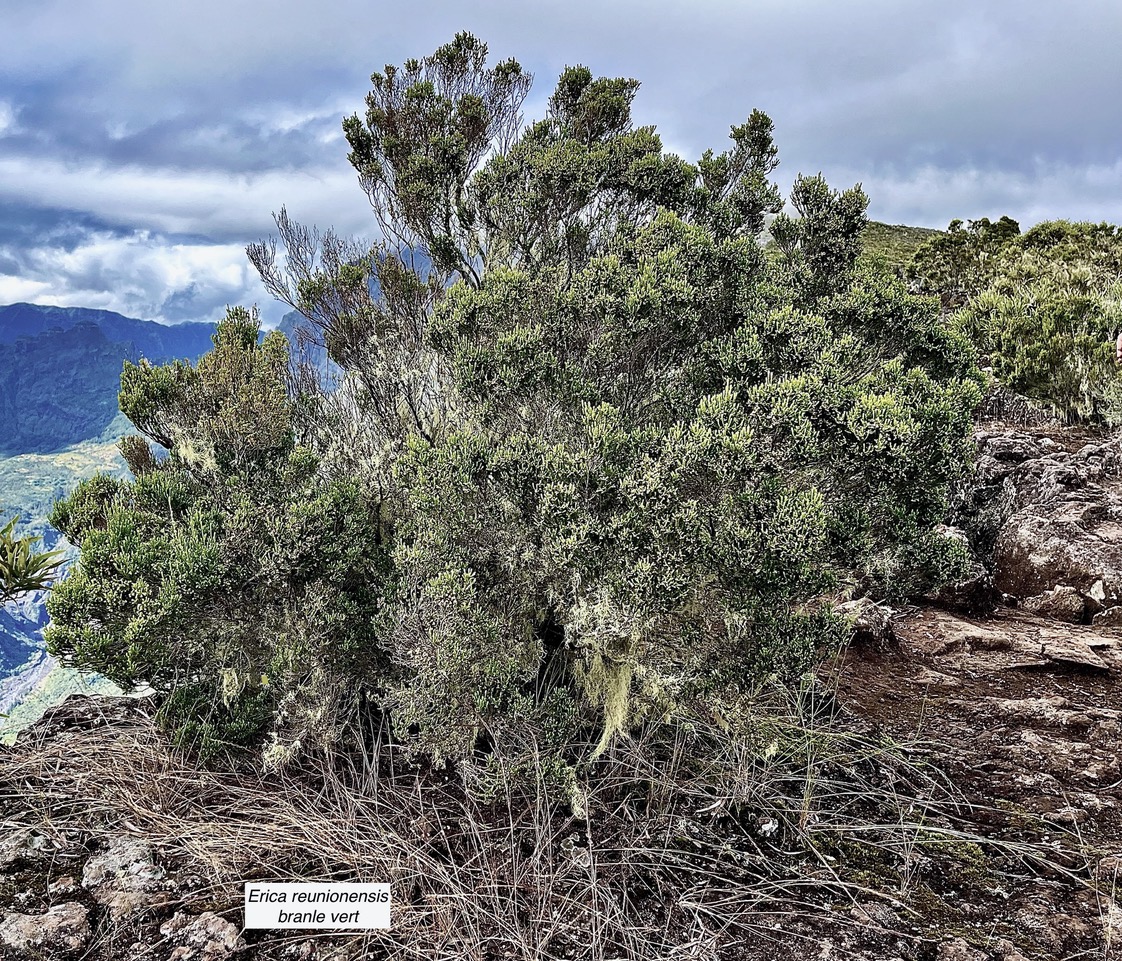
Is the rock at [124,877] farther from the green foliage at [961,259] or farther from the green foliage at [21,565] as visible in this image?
the green foliage at [961,259]

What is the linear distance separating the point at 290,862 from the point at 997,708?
13.8 feet

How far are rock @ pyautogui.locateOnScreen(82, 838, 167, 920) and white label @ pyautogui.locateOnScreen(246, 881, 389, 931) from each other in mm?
558

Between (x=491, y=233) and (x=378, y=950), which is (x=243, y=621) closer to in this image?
(x=378, y=950)

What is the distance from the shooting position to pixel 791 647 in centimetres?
318

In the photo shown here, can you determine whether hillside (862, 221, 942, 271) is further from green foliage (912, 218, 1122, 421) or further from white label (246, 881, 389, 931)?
white label (246, 881, 389, 931)

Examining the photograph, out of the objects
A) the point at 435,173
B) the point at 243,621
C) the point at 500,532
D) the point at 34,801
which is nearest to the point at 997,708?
the point at 500,532

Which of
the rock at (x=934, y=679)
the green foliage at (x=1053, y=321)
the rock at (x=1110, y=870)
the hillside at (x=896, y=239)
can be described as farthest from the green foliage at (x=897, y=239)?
the rock at (x=1110, y=870)

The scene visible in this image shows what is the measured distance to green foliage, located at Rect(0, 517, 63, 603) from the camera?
4.18m

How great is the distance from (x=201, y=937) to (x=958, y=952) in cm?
298

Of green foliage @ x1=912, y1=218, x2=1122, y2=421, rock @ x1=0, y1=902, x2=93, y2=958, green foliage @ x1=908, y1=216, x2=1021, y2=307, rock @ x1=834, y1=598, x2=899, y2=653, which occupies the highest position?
green foliage @ x1=908, y1=216, x2=1021, y2=307

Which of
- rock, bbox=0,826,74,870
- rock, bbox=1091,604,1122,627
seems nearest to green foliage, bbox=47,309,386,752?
rock, bbox=0,826,74,870

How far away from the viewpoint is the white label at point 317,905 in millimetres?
2893

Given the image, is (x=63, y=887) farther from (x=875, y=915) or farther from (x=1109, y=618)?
(x=1109, y=618)

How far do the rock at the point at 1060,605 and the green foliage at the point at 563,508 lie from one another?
254 centimetres
